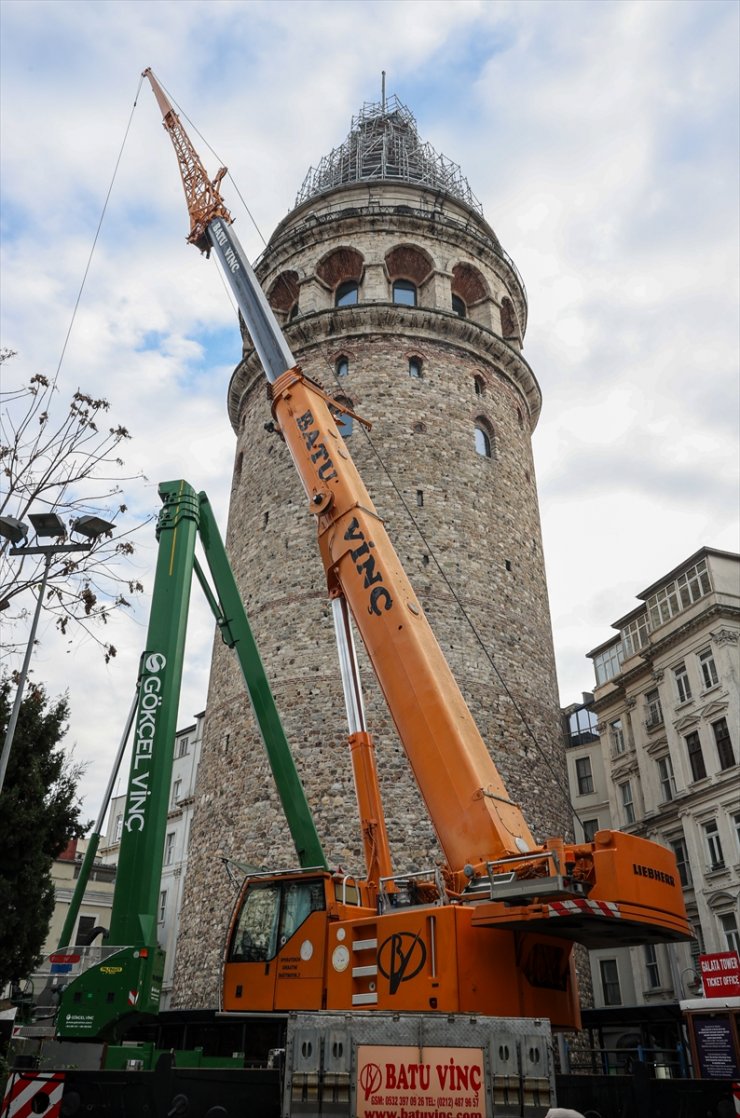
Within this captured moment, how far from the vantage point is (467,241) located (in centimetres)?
2519

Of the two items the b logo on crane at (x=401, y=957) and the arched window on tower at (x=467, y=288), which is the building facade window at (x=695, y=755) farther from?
the b logo on crane at (x=401, y=957)

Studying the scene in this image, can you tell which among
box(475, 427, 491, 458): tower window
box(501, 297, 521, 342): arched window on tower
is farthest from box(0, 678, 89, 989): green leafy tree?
box(501, 297, 521, 342): arched window on tower

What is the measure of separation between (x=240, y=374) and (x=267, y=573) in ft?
23.6

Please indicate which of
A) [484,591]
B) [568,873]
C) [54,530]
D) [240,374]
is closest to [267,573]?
[484,591]

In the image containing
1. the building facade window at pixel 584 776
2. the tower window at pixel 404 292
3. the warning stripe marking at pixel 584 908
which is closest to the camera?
the warning stripe marking at pixel 584 908

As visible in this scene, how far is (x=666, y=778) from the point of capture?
24328 mm

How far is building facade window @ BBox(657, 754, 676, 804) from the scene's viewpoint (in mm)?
23984

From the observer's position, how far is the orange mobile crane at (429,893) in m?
7.18

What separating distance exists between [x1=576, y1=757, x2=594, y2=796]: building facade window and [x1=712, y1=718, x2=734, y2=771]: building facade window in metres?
7.70

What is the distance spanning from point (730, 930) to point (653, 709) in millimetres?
6556

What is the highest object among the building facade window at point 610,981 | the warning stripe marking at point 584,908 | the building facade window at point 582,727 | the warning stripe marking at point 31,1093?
the building facade window at point 582,727

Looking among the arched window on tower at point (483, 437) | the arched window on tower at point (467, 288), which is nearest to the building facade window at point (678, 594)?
the arched window on tower at point (483, 437)

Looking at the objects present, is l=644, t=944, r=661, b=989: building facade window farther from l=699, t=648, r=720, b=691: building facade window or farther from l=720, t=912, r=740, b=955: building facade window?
l=699, t=648, r=720, b=691: building facade window

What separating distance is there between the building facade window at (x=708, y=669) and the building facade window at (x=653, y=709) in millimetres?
1918
